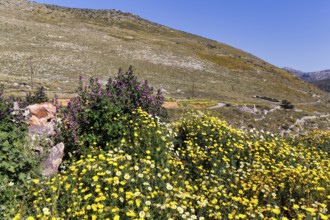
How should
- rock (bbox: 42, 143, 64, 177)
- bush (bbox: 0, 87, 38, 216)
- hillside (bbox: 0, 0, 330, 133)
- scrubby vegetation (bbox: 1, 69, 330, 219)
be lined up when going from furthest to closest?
hillside (bbox: 0, 0, 330, 133) < rock (bbox: 42, 143, 64, 177) < bush (bbox: 0, 87, 38, 216) < scrubby vegetation (bbox: 1, 69, 330, 219)

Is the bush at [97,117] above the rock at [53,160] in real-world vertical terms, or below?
above

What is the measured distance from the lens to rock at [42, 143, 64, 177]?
7425mm

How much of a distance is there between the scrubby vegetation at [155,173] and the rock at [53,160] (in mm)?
222

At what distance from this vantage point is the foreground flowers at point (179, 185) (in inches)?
212

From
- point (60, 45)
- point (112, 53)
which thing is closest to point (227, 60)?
point (112, 53)

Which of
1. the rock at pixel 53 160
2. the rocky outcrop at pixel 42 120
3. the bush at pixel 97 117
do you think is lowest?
the rock at pixel 53 160

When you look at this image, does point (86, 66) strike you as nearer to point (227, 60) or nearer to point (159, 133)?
point (159, 133)

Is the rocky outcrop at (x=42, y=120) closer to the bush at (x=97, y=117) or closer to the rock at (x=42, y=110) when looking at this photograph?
the rock at (x=42, y=110)

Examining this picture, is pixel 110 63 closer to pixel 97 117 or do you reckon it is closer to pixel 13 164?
pixel 97 117

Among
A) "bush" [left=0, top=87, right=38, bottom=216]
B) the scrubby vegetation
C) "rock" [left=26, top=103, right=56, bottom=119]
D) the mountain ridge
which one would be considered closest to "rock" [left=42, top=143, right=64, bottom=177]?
the scrubby vegetation

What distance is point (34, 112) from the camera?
10641 millimetres

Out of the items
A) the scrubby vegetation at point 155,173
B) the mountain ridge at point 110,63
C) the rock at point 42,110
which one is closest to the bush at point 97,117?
the scrubby vegetation at point 155,173

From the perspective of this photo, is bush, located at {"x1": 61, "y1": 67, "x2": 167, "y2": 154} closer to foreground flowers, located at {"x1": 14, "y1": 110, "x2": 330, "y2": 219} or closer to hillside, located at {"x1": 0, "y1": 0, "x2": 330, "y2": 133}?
foreground flowers, located at {"x1": 14, "y1": 110, "x2": 330, "y2": 219}

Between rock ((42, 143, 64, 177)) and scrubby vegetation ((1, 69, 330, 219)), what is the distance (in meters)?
0.22
